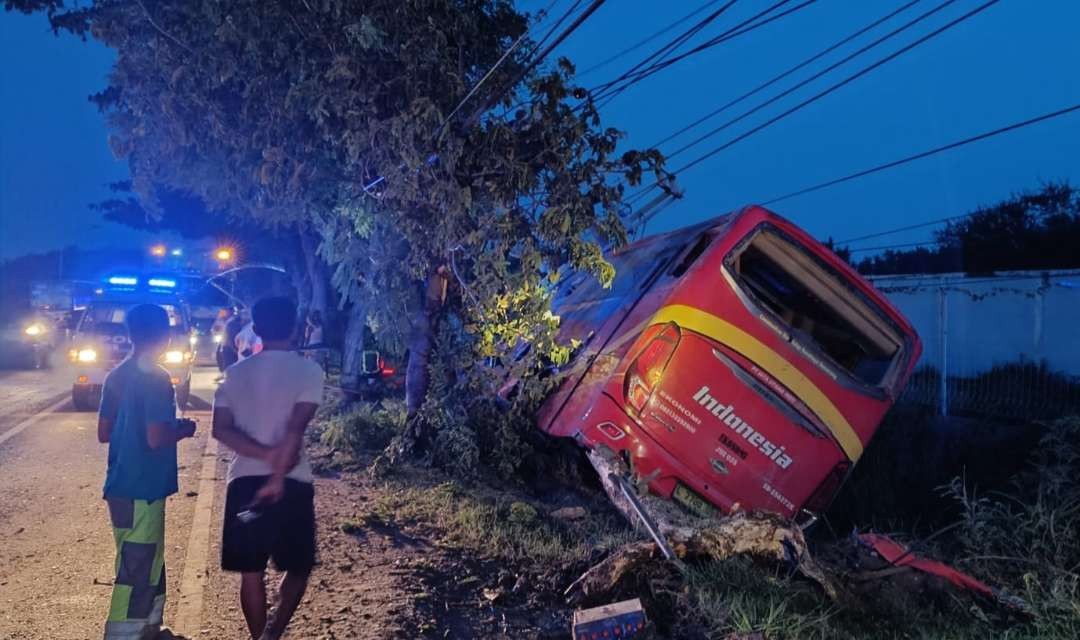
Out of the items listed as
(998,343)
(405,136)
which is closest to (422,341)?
(405,136)

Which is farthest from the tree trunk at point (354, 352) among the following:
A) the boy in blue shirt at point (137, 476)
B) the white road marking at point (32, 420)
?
the boy in blue shirt at point (137, 476)

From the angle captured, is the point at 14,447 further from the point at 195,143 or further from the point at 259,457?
the point at 259,457

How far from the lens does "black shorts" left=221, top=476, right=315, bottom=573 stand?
→ 11.3ft

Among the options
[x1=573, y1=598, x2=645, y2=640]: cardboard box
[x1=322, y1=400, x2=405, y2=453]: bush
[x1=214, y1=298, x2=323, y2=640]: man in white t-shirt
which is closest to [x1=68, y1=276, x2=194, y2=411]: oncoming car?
[x1=322, y1=400, x2=405, y2=453]: bush

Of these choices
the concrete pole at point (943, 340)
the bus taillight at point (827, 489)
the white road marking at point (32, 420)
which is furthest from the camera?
the concrete pole at point (943, 340)

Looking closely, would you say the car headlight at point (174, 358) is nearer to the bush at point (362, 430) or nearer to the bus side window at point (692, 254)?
the bush at point (362, 430)

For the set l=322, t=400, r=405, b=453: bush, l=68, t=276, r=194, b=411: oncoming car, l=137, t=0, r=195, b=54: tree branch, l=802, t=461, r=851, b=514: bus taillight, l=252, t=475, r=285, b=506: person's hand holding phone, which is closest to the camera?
l=252, t=475, r=285, b=506: person's hand holding phone

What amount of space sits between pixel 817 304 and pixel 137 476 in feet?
18.0

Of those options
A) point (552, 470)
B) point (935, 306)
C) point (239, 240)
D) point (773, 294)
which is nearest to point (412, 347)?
point (552, 470)

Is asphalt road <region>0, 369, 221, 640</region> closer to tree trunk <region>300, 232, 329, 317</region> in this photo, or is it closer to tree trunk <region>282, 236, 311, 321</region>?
tree trunk <region>300, 232, 329, 317</region>

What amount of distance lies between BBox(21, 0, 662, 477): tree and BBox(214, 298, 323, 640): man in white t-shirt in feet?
11.0

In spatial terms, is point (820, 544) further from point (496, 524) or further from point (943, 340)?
point (943, 340)

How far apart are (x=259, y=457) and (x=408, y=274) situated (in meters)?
4.62

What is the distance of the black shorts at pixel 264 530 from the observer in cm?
344
